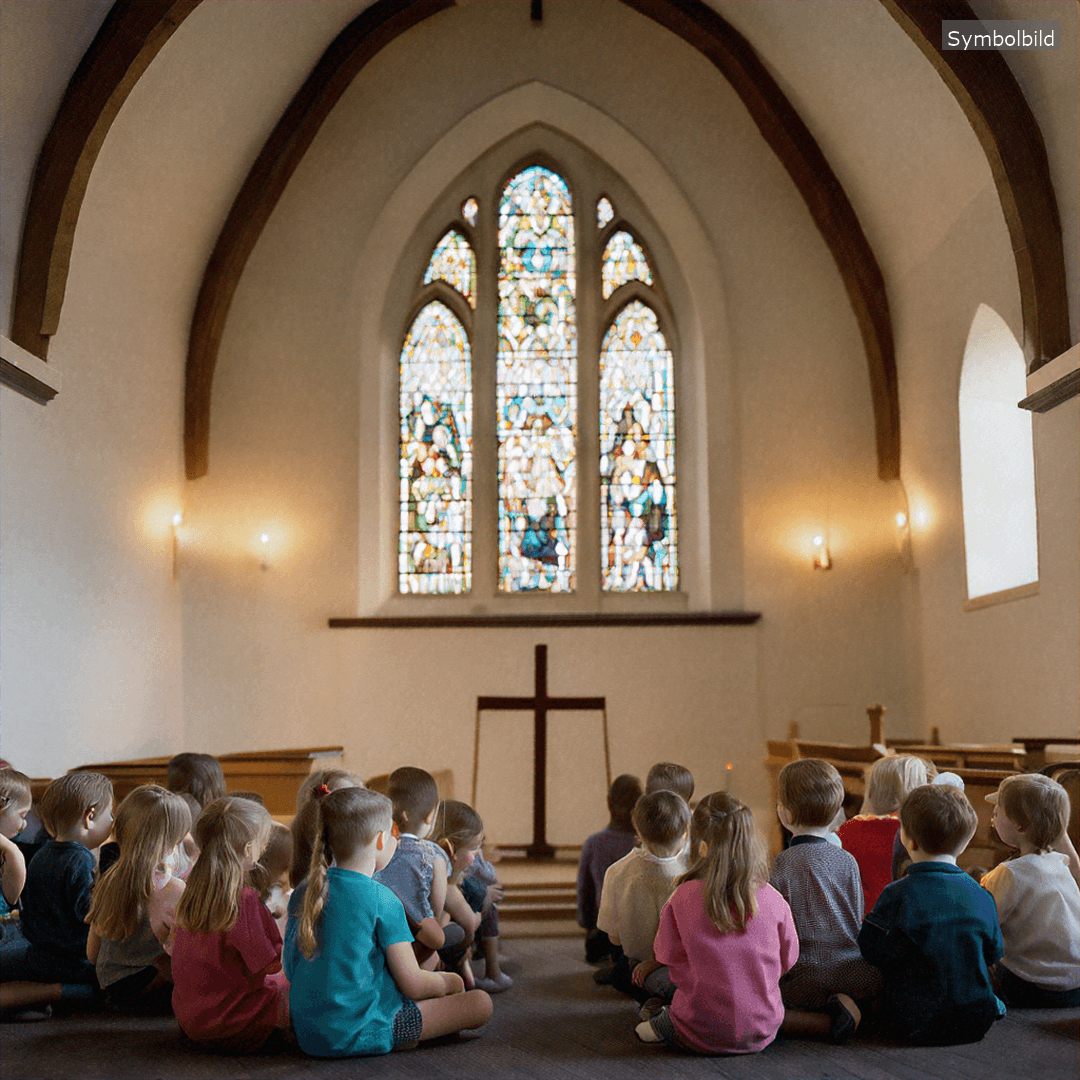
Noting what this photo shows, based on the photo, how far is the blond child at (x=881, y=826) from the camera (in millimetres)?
4203

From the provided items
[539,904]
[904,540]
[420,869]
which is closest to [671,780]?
[420,869]

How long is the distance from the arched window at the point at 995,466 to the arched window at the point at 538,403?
8.52 feet

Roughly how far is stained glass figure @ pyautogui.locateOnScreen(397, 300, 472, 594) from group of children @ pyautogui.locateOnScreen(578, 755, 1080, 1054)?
636cm

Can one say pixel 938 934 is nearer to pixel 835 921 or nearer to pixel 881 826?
pixel 835 921

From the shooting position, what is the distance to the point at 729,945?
3.36 metres

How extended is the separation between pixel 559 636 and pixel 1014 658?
11.5 feet

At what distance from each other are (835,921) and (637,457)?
23.2 ft

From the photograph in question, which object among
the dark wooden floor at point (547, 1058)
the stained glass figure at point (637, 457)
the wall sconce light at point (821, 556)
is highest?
the stained glass figure at point (637, 457)

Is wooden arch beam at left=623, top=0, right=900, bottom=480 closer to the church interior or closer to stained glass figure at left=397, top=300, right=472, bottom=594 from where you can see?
the church interior

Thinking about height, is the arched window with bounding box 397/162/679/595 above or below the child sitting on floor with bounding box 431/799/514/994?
above

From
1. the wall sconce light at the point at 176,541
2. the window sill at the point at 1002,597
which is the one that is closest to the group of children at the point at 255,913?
the window sill at the point at 1002,597

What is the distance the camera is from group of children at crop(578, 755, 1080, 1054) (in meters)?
3.38

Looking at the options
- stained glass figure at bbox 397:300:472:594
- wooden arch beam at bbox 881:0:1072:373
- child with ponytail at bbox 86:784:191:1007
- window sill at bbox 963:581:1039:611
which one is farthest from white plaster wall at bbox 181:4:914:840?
child with ponytail at bbox 86:784:191:1007

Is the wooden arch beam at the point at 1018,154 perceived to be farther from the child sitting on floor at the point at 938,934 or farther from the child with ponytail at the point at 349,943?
the child with ponytail at the point at 349,943
